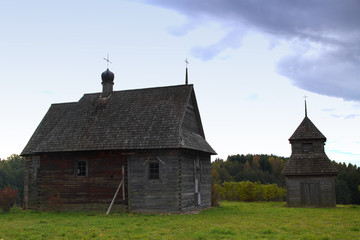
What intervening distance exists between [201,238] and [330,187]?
1911cm

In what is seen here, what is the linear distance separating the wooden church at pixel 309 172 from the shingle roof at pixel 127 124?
725 centimetres

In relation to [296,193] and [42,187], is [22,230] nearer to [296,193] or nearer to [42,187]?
[42,187]

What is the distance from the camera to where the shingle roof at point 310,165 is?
28.9 m

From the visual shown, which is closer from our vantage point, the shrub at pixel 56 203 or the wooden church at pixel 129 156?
the wooden church at pixel 129 156

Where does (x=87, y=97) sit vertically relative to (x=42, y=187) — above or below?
above

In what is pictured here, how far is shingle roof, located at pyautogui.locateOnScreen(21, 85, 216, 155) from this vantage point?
23.6m

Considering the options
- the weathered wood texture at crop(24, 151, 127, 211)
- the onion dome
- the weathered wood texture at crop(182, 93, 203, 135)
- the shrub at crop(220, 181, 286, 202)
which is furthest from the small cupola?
the shrub at crop(220, 181, 286, 202)

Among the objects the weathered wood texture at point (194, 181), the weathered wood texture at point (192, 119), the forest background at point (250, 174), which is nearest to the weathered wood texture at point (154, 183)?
the weathered wood texture at point (194, 181)

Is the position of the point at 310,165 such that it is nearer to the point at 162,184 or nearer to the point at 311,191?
the point at 311,191

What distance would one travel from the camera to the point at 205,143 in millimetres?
27969

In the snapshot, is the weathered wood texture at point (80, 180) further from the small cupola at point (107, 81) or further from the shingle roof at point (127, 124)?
the small cupola at point (107, 81)

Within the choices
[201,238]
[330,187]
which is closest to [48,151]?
[201,238]

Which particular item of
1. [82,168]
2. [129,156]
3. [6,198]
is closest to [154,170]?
[129,156]

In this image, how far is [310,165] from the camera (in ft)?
96.6
